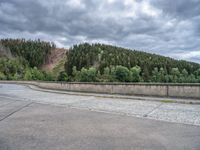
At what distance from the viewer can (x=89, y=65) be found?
10369 centimetres

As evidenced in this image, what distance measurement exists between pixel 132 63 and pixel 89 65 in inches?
1018

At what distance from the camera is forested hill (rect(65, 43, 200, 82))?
3024 inches

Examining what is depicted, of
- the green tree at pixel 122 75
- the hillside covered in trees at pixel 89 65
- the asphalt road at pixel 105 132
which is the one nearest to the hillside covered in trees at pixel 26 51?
the hillside covered in trees at pixel 89 65

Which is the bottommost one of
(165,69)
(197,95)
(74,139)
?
(74,139)

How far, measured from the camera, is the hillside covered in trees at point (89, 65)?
227ft

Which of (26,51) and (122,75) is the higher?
(26,51)

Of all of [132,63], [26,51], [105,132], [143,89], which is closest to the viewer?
[105,132]

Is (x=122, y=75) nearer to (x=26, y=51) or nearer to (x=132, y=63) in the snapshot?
(x=132, y=63)

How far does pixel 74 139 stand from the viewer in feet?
14.4

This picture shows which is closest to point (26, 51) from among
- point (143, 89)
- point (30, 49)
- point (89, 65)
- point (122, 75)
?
point (30, 49)

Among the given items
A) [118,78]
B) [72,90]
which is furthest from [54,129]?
[118,78]

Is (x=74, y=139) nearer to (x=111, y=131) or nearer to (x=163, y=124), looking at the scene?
(x=111, y=131)

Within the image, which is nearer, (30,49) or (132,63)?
(132,63)

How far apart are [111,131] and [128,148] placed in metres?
1.20
